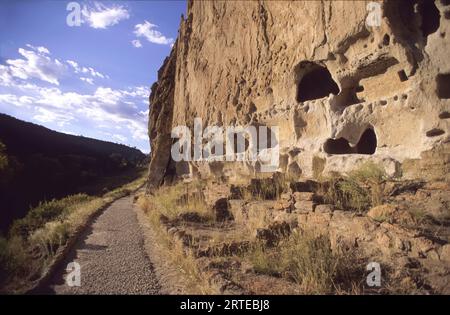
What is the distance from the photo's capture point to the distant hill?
23.7 meters

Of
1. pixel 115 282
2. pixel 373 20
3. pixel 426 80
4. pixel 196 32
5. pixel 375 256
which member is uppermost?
pixel 196 32

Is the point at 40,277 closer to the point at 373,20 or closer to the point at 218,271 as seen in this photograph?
the point at 218,271

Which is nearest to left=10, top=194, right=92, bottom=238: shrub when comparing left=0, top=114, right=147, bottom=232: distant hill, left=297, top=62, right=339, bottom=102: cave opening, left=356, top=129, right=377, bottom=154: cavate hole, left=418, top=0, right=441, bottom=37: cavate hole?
left=0, top=114, right=147, bottom=232: distant hill

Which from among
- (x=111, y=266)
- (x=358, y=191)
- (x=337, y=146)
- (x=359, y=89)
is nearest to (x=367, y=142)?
(x=337, y=146)

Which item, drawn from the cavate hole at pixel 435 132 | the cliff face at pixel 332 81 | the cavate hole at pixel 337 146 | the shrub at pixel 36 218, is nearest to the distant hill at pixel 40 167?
the shrub at pixel 36 218

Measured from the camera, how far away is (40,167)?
31609 millimetres

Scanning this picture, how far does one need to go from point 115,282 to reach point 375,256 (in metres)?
3.30

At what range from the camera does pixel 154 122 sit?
21594mm

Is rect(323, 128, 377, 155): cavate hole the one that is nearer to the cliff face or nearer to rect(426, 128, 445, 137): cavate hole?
the cliff face

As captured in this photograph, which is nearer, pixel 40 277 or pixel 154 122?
pixel 40 277

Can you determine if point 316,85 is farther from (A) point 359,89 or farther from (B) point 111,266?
(B) point 111,266

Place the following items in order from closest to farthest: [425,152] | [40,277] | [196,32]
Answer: [40,277] < [425,152] < [196,32]

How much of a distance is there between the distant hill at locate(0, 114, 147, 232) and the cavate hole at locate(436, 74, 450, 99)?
21.3 m
